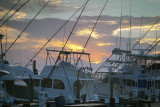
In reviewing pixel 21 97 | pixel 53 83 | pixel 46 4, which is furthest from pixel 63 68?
pixel 46 4

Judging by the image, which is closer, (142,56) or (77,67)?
(77,67)

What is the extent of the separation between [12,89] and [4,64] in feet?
8.78

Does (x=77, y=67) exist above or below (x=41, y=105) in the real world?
above

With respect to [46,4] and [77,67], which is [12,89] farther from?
[46,4]

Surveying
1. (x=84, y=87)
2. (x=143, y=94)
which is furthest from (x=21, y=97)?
(x=143, y=94)

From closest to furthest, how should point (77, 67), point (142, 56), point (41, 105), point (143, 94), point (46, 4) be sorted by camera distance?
point (41, 105), point (46, 4), point (77, 67), point (143, 94), point (142, 56)

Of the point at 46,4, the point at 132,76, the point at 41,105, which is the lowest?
the point at 41,105

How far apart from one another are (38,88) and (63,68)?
10.6 feet

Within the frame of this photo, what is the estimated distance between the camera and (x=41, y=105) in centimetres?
1647

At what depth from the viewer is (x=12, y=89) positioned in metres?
26.3

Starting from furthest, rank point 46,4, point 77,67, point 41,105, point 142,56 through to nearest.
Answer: point 142,56
point 77,67
point 46,4
point 41,105

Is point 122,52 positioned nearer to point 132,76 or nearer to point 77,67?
point 132,76

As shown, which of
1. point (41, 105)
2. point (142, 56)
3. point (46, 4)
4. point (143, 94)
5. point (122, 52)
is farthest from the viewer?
point (122, 52)

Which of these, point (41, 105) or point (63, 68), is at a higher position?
point (63, 68)
